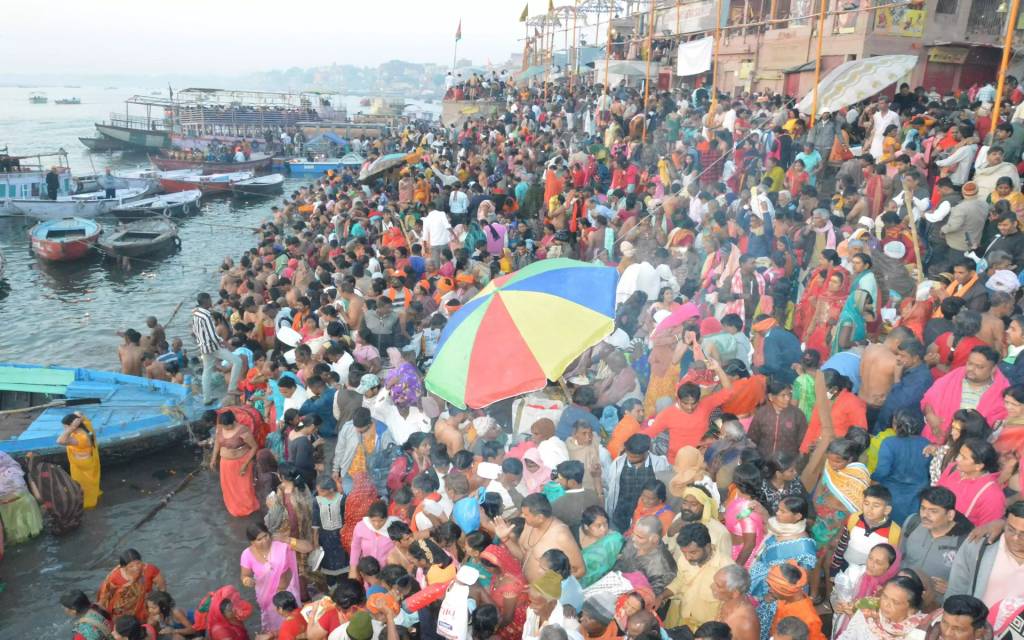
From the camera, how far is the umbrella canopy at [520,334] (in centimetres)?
539

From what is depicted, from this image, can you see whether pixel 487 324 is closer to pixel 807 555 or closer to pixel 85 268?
pixel 807 555

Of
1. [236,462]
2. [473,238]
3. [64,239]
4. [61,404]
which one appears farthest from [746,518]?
[64,239]

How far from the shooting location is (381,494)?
655 centimetres

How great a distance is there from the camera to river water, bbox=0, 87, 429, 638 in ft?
25.0

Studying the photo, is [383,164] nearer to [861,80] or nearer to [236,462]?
[861,80]

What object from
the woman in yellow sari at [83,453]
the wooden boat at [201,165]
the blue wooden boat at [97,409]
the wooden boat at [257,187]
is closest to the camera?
the woman in yellow sari at [83,453]

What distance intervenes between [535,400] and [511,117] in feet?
67.9

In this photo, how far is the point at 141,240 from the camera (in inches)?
953

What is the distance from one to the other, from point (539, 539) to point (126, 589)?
3.57m

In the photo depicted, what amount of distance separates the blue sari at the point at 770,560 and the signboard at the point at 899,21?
1685 centimetres

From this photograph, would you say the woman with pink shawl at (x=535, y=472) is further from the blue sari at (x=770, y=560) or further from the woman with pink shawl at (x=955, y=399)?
the woman with pink shawl at (x=955, y=399)

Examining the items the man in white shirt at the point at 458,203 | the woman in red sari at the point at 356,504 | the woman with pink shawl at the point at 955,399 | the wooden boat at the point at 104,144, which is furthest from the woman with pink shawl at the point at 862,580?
the wooden boat at the point at 104,144

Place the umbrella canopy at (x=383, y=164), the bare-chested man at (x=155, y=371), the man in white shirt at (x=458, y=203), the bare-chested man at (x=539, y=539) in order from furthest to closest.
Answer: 1. the umbrella canopy at (x=383, y=164)
2. the man in white shirt at (x=458, y=203)
3. the bare-chested man at (x=155, y=371)
4. the bare-chested man at (x=539, y=539)

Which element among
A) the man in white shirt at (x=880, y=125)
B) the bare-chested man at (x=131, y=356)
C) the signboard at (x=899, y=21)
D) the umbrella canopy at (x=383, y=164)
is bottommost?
the bare-chested man at (x=131, y=356)
